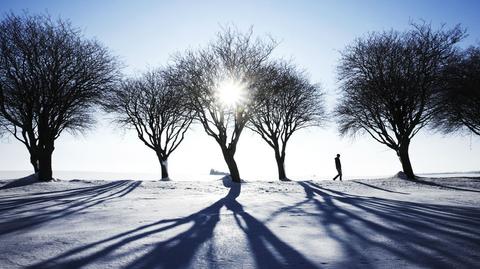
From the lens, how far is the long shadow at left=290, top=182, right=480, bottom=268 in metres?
4.15

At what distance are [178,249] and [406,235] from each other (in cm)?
361

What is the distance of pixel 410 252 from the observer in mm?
4465

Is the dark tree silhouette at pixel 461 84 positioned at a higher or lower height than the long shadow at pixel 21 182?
higher

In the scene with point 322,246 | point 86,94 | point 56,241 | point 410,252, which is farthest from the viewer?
point 86,94

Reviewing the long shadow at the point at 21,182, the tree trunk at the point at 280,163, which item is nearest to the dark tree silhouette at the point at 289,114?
the tree trunk at the point at 280,163

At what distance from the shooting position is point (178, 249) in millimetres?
4684

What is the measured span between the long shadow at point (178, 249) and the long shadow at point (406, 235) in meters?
0.80

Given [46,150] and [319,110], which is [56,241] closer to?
[46,150]

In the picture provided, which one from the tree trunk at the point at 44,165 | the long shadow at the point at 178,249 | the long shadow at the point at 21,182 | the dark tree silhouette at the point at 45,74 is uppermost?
the dark tree silhouette at the point at 45,74

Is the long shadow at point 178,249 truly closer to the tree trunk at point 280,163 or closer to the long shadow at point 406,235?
the long shadow at point 406,235

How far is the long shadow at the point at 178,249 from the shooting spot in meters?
4.01

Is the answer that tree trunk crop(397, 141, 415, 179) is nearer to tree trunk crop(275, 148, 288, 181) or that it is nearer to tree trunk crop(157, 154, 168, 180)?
tree trunk crop(275, 148, 288, 181)

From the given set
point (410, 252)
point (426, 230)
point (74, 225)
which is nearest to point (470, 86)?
point (426, 230)

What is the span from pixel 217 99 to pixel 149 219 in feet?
49.5
